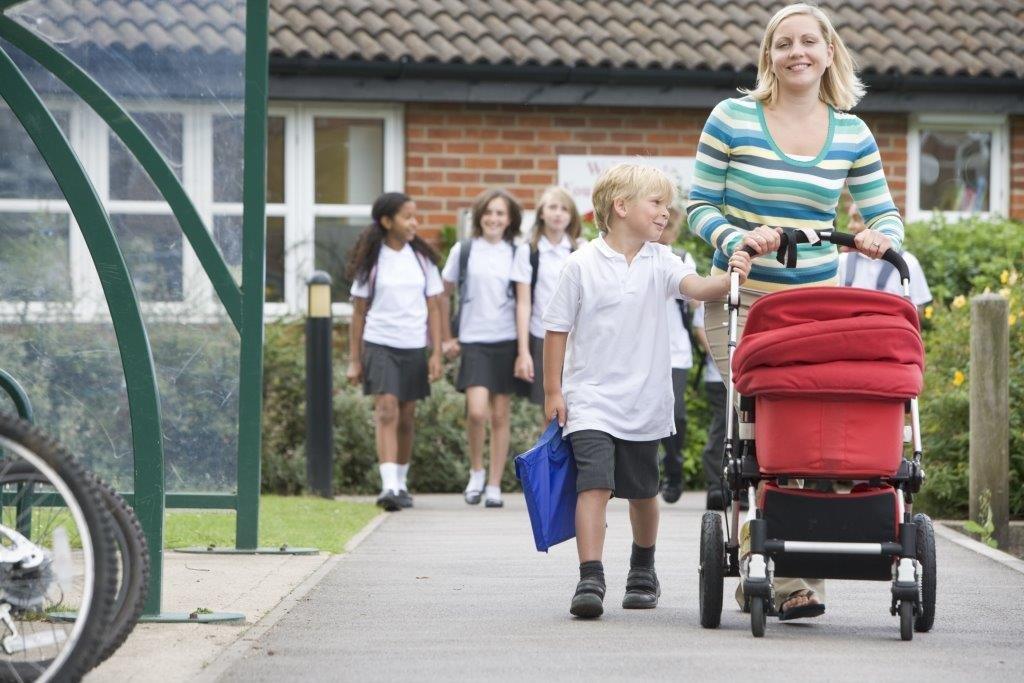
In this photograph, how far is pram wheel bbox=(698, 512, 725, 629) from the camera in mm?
5559

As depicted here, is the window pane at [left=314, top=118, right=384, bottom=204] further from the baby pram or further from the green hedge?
the baby pram

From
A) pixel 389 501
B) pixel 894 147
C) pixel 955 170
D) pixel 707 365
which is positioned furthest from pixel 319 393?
pixel 955 170

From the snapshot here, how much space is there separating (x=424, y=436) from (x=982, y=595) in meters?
6.00

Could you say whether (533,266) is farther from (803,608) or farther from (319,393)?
(803,608)

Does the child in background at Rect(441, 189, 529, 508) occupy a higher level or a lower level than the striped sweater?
lower

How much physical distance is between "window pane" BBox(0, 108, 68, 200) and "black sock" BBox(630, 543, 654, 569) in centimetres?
247

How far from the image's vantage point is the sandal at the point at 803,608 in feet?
18.9

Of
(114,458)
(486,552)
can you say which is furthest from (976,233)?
(114,458)

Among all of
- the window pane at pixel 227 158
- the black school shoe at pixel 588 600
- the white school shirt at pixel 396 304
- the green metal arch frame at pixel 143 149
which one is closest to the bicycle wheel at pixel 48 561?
the green metal arch frame at pixel 143 149

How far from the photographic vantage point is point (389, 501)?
1039 cm

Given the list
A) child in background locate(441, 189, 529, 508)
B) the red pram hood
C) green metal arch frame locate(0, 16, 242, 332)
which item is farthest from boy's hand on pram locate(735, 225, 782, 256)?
child in background locate(441, 189, 529, 508)

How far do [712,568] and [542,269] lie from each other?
5.38 metres

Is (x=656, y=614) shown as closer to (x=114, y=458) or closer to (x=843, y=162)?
(x=843, y=162)

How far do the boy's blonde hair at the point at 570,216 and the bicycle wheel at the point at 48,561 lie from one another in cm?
661
